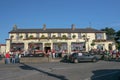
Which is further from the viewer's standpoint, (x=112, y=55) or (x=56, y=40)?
(x=56, y=40)

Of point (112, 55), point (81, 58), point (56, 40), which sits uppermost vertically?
point (56, 40)

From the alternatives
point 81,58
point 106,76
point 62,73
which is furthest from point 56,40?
point 106,76

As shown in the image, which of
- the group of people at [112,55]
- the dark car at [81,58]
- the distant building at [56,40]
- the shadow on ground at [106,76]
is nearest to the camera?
the shadow on ground at [106,76]

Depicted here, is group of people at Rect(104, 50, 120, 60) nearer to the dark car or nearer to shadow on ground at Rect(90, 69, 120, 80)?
the dark car

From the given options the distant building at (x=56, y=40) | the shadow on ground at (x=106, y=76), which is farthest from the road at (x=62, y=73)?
the distant building at (x=56, y=40)

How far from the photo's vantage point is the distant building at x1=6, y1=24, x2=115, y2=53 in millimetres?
53875

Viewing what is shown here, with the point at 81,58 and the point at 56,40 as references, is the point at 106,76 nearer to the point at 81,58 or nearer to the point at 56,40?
the point at 81,58

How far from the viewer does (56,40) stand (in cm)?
5466

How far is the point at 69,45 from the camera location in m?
54.6

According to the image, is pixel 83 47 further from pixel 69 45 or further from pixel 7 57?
pixel 7 57

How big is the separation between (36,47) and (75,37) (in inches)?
411

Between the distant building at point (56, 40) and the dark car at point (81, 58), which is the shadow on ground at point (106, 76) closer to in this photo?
the dark car at point (81, 58)

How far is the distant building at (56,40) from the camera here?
2121 inches

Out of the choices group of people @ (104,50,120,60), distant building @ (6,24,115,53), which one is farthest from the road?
distant building @ (6,24,115,53)
